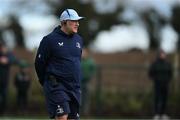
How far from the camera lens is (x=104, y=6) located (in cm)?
4619

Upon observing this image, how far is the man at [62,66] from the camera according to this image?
10.3 m

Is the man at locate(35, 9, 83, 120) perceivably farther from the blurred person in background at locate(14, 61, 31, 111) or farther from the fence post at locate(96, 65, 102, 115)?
the fence post at locate(96, 65, 102, 115)

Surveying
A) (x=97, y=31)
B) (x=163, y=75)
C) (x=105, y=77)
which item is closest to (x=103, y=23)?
(x=97, y=31)

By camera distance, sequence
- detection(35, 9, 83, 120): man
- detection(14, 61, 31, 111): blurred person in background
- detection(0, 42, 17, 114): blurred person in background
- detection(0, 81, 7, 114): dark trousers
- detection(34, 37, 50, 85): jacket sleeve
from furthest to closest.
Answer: detection(14, 61, 31, 111): blurred person in background
detection(0, 81, 7, 114): dark trousers
detection(0, 42, 17, 114): blurred person in background
detection(34, 37, 50, 85): jacket sleeve
detection(35, 9, 83, 120): man

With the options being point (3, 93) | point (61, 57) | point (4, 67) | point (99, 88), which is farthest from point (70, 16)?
point (99, 88)

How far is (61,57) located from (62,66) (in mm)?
133

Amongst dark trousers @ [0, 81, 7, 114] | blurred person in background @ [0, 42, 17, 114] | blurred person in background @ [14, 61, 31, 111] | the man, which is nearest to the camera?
the man

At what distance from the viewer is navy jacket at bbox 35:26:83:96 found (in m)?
10.3

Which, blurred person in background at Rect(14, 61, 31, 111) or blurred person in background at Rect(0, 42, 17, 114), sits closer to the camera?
blurred person in background at Rect(0, 42, 17, 114)

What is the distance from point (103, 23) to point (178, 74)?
72.9 ft

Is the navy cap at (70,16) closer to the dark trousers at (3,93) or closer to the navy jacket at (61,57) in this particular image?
the navy jacket at (61,57)

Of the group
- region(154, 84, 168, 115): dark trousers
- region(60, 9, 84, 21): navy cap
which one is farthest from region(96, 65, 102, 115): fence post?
region(60, 9, 84, 21): navy cap

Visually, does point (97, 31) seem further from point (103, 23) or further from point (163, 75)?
point (163, 75)

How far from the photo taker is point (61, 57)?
1031 centimetres
